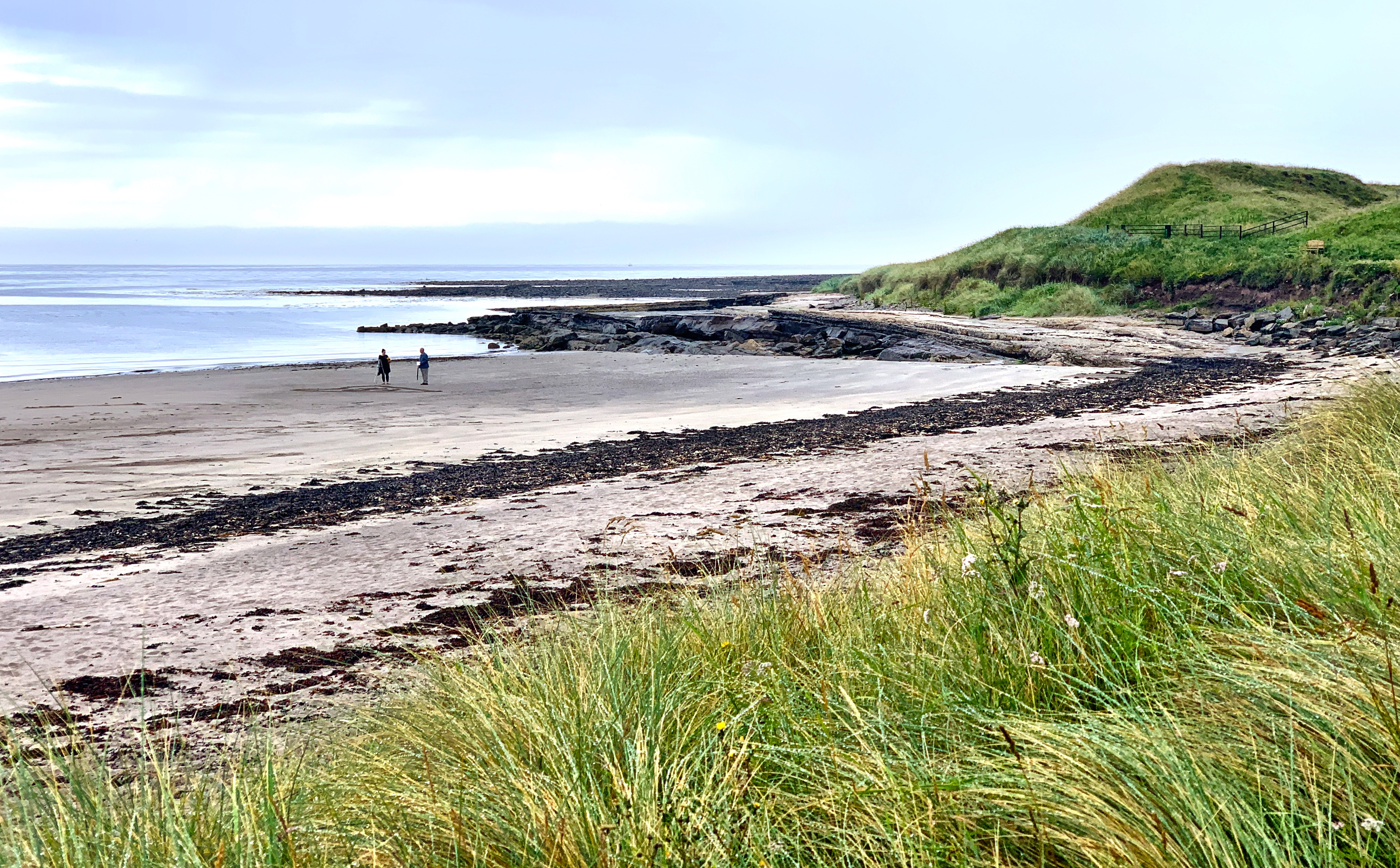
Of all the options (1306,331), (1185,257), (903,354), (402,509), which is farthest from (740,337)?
(402,509)

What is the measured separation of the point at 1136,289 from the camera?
45438 mm

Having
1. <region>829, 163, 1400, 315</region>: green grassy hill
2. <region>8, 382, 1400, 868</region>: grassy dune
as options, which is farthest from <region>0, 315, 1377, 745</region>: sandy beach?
<region>829, 163, 1400, 315</region>: green grassy hill

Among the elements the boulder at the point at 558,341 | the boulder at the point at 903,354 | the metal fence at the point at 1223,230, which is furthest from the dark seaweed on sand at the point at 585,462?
the metal fence at the point at 1223,230

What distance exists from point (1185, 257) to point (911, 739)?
4995 centimetres

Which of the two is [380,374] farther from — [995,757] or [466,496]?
[995,757]

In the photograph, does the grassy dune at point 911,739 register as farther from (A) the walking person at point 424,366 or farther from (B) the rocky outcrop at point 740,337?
(B) the rocky outcrop at point 740,337

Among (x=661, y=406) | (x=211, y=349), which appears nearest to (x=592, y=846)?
(x=661, y=406)

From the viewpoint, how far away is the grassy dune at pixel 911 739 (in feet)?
7.48

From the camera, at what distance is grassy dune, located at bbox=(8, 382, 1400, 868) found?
7.48ft

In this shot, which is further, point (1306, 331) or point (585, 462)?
point (1306, 331)

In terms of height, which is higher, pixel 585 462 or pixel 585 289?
pixel 585 289

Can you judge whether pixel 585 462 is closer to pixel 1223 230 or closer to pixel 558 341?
pixel 558 341

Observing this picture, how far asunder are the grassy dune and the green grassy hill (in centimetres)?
3833

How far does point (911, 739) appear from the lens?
9.74ft
